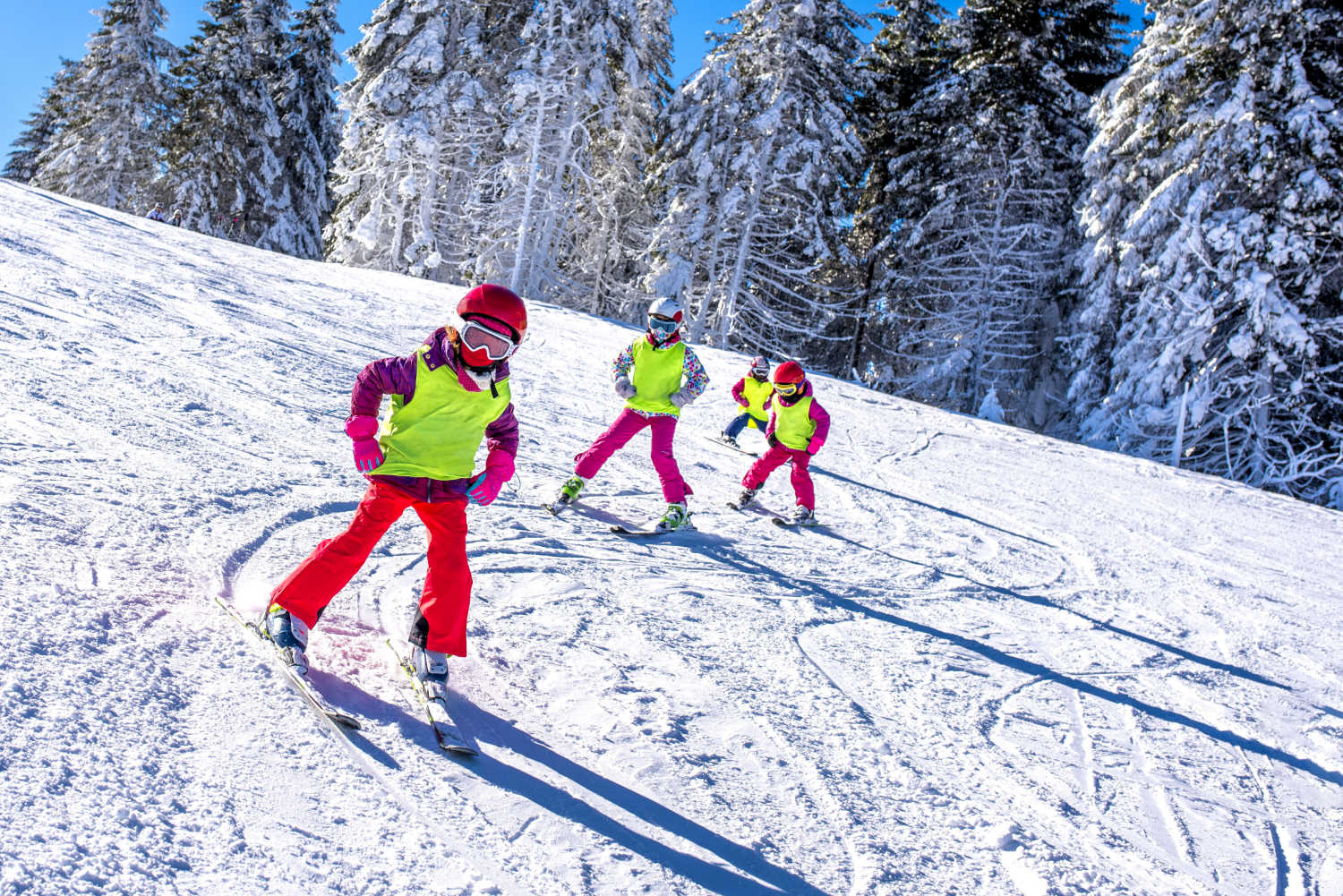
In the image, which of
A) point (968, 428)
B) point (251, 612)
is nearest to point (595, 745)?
point (251, 612)

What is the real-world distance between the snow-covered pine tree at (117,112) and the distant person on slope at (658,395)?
104ft

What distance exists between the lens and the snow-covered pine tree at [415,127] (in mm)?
20984

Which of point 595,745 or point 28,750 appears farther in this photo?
point 595,745

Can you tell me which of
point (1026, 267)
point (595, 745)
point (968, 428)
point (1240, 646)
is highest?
point (1026, 267)

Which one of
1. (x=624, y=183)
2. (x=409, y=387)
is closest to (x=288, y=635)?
(x=409, y=387)

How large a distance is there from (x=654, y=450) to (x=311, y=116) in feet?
99.3

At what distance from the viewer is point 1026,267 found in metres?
20.5

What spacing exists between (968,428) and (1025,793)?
1097 cm

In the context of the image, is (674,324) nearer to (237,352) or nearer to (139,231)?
(237,352)

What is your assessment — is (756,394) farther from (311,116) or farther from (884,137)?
(311,116)

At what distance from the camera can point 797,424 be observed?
7043 mm

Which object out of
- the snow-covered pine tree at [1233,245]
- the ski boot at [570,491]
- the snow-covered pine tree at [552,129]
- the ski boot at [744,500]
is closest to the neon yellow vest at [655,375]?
the ski boot at [570,491]

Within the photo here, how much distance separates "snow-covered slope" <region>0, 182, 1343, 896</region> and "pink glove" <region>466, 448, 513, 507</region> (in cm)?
78

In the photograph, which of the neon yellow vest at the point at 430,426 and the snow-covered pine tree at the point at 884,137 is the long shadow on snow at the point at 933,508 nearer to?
the neon yellow vest at the point at 430,426
